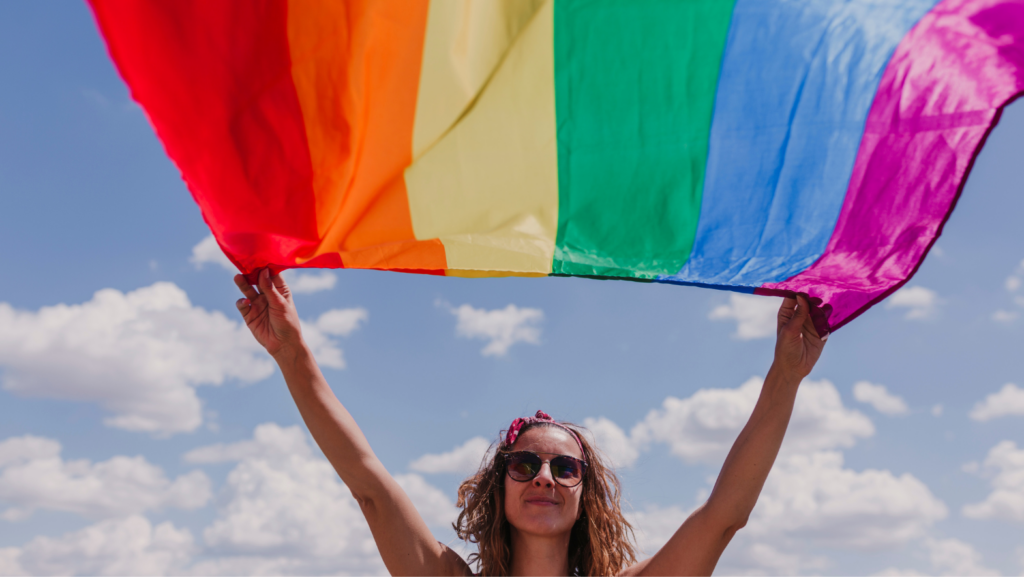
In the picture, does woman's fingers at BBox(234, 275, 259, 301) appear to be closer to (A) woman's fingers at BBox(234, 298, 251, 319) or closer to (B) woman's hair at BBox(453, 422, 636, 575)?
(A) woman's fingers at BBox(234, 298, 251, 319)

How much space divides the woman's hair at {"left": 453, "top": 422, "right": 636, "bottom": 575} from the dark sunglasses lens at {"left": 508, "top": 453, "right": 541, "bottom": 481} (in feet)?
0.54

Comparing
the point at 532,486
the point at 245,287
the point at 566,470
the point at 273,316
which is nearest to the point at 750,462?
the point at 566,470

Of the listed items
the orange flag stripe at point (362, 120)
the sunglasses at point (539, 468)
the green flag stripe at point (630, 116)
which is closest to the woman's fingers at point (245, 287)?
the orange flag stripe at point (362, 120)

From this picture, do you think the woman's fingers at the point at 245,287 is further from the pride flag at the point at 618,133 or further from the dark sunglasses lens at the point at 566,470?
the dark sunglasses lens at the point at 566,470

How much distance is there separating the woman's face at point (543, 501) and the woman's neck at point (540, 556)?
48 millimetres

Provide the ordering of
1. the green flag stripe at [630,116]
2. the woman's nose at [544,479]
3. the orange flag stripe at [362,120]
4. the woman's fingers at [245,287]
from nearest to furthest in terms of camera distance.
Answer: the orange flag stripe at [362,120]
the green flag stripe at [630,116]
the woman's fingers at [245,287]
the woman's nose at [544,479]

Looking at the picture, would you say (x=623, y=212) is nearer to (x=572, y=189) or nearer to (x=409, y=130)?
(x=572, y=189)

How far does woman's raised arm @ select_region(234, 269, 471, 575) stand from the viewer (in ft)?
9.27

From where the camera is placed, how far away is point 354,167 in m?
2.61

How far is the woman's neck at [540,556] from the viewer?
3.34 metres

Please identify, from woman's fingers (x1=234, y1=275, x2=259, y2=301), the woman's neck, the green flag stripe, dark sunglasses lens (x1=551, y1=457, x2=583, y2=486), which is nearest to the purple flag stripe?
the green flag stripe

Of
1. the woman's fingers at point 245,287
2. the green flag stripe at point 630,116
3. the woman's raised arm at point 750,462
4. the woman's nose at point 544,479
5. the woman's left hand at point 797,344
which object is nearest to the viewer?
the green flag stripe at point 630,116

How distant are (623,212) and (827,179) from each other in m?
0.80

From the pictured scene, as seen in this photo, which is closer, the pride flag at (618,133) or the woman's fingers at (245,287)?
the pride flag at (618,133)
